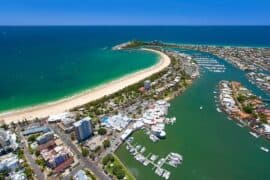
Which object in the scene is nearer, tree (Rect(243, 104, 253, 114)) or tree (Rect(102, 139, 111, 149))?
tree (Rect(102, 139, 111, 149))

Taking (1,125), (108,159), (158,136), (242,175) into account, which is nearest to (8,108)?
(1,125)

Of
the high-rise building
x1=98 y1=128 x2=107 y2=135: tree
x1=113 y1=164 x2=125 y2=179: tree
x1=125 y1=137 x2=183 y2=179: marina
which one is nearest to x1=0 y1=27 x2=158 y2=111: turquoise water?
the high-rise building

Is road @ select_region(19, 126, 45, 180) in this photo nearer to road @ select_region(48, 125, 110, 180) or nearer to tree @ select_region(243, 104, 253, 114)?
road @ select_region(48, 125, 110, 180)

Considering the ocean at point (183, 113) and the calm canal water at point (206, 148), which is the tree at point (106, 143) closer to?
the calm canal water at point (206, 148)

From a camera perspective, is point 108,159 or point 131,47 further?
point 131,47

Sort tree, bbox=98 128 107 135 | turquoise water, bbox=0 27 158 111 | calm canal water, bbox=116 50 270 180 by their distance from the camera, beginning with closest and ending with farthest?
calm canal water, bbox=116 50 270 180, tree, bbox=98 128 107 135, turquoise water, bbox=0 27 158 111

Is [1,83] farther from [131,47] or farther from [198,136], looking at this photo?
[131,47]
